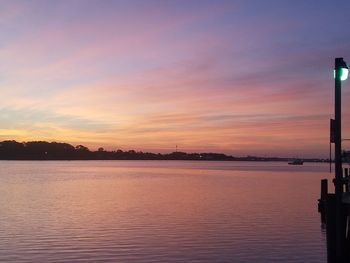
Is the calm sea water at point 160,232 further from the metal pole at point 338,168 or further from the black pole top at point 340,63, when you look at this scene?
the black pole top at point 340,63

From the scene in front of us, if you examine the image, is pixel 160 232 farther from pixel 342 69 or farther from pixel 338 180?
pixel 342 69

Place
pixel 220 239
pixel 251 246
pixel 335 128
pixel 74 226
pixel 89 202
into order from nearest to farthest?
pixel 335 128 < pixel 251 246 < pixel 220 239 < pixel 74 226 < pixel 89 202

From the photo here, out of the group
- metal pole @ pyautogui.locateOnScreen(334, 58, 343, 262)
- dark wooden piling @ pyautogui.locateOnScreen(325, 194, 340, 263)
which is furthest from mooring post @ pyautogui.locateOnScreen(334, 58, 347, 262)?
dark wooden piling @ pyautogui.locateOnScreen(325, 194, 340, 263)

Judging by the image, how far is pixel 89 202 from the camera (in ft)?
165

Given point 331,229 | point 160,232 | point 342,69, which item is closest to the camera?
point 342,69

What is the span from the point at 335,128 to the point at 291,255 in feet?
34.4

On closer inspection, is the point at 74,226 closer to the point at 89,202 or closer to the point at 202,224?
the point at 202,224

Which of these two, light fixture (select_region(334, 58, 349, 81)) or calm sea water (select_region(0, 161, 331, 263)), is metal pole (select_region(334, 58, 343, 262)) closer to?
light fixture (select_region(334, 58, 349, 81))

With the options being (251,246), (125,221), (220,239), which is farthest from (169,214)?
(251,246)

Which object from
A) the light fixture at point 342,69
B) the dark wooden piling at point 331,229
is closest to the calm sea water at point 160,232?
the dark wooden piling at point 331,229

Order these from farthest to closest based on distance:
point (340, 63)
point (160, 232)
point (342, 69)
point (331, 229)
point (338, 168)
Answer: point (160, 232) < point (331, 229) < point (338, 168) < point (340, 63) < point (342, 69)

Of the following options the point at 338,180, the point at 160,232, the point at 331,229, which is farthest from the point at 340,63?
the point at 160,232

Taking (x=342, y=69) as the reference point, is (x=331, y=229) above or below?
below

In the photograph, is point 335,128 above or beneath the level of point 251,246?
above
